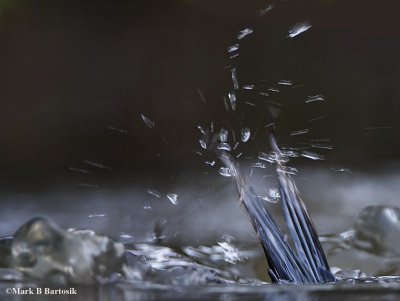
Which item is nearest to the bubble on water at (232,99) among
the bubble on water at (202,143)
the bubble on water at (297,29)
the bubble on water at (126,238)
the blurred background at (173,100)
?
the blurred background at (173,100)

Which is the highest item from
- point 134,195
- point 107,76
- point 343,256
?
point 107,76

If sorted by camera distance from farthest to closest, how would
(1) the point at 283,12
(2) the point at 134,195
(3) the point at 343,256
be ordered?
(1) the point at 283,12
(2) the point at 134,195
(3) the point at 343,256

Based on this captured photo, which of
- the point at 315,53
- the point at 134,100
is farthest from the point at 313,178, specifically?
the point at 134,100

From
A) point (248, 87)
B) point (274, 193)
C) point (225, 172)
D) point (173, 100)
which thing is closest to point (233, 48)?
point (248, 87)

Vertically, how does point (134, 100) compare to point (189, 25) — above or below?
below

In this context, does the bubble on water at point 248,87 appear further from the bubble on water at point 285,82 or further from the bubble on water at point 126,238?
the bubble on water at point 126,238

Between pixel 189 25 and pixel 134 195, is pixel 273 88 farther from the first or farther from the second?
pixel 134 195

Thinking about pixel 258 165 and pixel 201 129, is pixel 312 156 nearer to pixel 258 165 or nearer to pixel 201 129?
pixel 258 165

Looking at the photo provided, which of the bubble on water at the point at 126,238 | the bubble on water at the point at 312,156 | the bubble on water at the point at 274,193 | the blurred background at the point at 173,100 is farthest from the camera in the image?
the bubble on water at the point at 312,156
